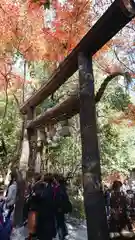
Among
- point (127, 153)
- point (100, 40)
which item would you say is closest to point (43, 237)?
point (100, 40)

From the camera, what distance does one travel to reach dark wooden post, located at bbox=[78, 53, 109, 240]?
3.03 m

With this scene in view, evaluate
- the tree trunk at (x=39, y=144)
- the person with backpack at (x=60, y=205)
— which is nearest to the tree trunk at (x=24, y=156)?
the tree trunk at (x=39, y=144)

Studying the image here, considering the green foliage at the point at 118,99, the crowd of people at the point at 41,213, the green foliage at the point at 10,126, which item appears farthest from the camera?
the green foliage at the point at 10,126

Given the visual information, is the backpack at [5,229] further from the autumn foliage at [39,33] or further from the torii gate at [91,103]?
the autumn foliage at [39,33]

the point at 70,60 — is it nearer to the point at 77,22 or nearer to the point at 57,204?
the point at 57,204

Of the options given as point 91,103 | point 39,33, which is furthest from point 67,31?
point 91,103

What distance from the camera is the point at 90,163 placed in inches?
128

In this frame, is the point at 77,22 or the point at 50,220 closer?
the point at 50,220

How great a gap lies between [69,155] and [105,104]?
3.78m

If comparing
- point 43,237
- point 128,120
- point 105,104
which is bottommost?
point 43,237

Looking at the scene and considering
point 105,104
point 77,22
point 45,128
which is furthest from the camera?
point 105,104

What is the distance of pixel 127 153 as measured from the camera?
1484 centimetres

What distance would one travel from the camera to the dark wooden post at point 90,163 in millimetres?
3031

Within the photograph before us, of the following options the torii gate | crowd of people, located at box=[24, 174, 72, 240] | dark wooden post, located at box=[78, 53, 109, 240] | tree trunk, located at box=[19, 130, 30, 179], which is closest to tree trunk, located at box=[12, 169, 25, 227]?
tree trunk, located at box=[19, 130, 30, 179]
